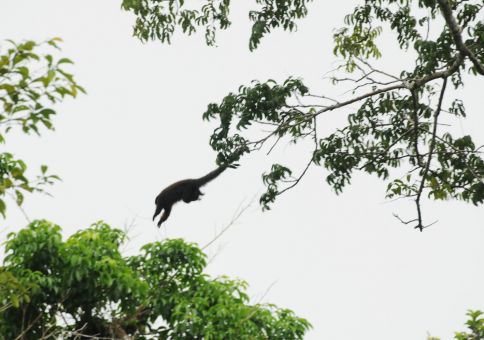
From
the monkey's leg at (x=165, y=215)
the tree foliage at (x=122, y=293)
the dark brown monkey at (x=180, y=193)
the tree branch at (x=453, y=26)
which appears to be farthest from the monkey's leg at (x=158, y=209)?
the tree branch at (x=453, y=26)

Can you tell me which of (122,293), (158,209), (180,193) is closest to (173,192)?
(180,193)

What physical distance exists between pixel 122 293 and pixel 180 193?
11.3ft

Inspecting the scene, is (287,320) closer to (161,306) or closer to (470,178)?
(161,306)

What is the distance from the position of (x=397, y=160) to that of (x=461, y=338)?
2040mm

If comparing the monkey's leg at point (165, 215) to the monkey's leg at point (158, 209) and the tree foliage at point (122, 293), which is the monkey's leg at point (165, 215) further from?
the tree foliage at point (122, 293)

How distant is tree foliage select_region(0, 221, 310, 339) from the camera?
6941 millimetres

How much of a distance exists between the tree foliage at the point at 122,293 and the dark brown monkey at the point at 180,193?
6.77 ft

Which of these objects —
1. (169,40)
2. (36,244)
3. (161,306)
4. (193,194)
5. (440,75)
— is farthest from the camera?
(193,194)

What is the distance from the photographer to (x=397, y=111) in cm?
749

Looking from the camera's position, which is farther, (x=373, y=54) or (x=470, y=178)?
(x=373, y=54)

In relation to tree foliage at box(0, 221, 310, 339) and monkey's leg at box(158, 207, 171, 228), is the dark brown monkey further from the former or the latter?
Result: tree foliage at box(0, 221, 310, 339)

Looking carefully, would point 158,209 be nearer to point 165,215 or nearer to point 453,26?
point 165,215

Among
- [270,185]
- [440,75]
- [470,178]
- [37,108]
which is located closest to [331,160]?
[270,185]

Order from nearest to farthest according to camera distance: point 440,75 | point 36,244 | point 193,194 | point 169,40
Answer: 1. point 440,75
2. point 36,244
3. point 169,40
4. point 193,194
